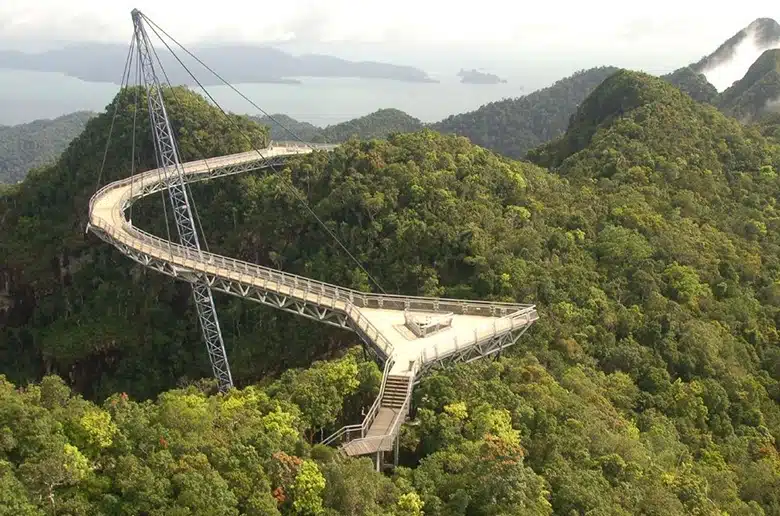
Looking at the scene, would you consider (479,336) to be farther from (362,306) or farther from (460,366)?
(362,306)

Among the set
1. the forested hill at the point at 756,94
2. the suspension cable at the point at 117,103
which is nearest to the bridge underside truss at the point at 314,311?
the suspension cable at the point at 117,103

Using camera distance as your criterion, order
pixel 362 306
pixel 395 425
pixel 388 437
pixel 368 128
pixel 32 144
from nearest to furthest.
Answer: pixel 388 437, pixel 395 425, pixel 362 306, pixel 368 128, pixel 32 144

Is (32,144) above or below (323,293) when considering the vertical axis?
below

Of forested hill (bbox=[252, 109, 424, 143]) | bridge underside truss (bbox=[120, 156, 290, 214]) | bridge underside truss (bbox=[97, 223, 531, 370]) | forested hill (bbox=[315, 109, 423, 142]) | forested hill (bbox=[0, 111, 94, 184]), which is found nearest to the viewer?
bridge underside truss (bbox=[97, 223, 531, 370])

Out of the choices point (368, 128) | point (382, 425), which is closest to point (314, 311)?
point (382, 425)

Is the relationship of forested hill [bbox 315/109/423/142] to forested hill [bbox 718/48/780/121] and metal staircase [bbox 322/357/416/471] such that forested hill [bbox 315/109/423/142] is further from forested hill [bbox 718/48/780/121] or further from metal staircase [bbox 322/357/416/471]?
metal staircase [bbox 322/357/416/471]

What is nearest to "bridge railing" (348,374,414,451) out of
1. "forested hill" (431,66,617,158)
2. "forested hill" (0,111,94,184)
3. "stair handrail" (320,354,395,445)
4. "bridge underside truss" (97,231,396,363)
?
"stair handrail" (320,354,395,445)

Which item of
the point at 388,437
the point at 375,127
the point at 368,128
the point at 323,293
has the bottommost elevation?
the point at 388,437

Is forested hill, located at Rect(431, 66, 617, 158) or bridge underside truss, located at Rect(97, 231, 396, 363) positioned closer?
bridge underside truss, located at Rect(97, 231, 396, 363)
